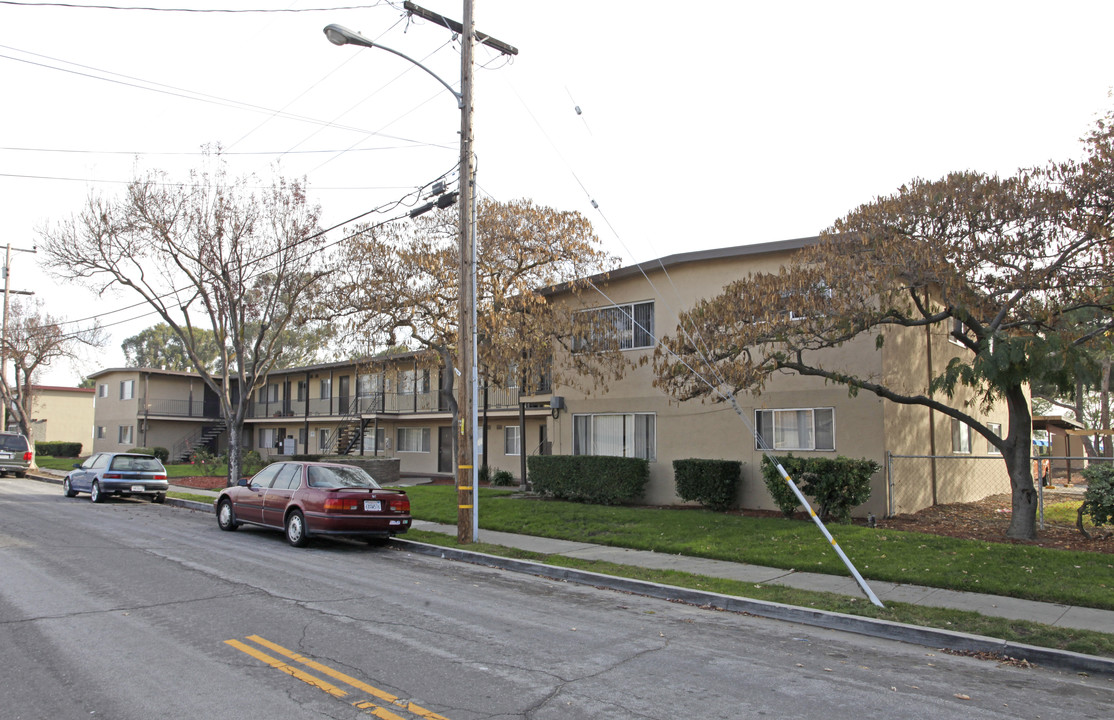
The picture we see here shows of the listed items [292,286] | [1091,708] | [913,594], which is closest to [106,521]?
[292,286]

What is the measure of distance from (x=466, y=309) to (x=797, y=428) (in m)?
7.90

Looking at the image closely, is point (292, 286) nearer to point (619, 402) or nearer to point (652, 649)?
point (619, 402)

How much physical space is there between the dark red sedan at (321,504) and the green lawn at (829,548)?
8.81 ft

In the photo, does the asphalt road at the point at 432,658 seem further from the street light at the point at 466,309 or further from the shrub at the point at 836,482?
the shrub at the point at 836,482

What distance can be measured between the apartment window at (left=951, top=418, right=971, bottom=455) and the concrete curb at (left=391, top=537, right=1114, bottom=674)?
12.2 meters

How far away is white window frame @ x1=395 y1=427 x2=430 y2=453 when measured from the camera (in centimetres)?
3303

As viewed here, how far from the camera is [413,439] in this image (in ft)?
111

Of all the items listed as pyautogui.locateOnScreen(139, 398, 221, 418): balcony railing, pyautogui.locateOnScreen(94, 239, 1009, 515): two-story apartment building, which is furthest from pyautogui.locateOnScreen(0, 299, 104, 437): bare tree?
pyautogui.locateOnScreen(94, 239, 1009, 515): two-story apartment building

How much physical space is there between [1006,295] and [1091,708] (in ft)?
28.3

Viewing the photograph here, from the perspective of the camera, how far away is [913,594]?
9062 mm

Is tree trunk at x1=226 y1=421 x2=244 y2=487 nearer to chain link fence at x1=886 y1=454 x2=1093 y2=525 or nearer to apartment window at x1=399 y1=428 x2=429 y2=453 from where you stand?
apartment window at x1=399 y1=428 x2=429 y2=453

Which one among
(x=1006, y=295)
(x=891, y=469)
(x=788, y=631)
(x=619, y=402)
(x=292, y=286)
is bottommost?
(x=788, y=631)

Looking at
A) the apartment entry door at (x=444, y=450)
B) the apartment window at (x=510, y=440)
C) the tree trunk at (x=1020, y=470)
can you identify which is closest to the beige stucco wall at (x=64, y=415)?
the apartment entry door at (x=444, y=450)

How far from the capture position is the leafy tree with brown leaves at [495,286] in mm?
18016
